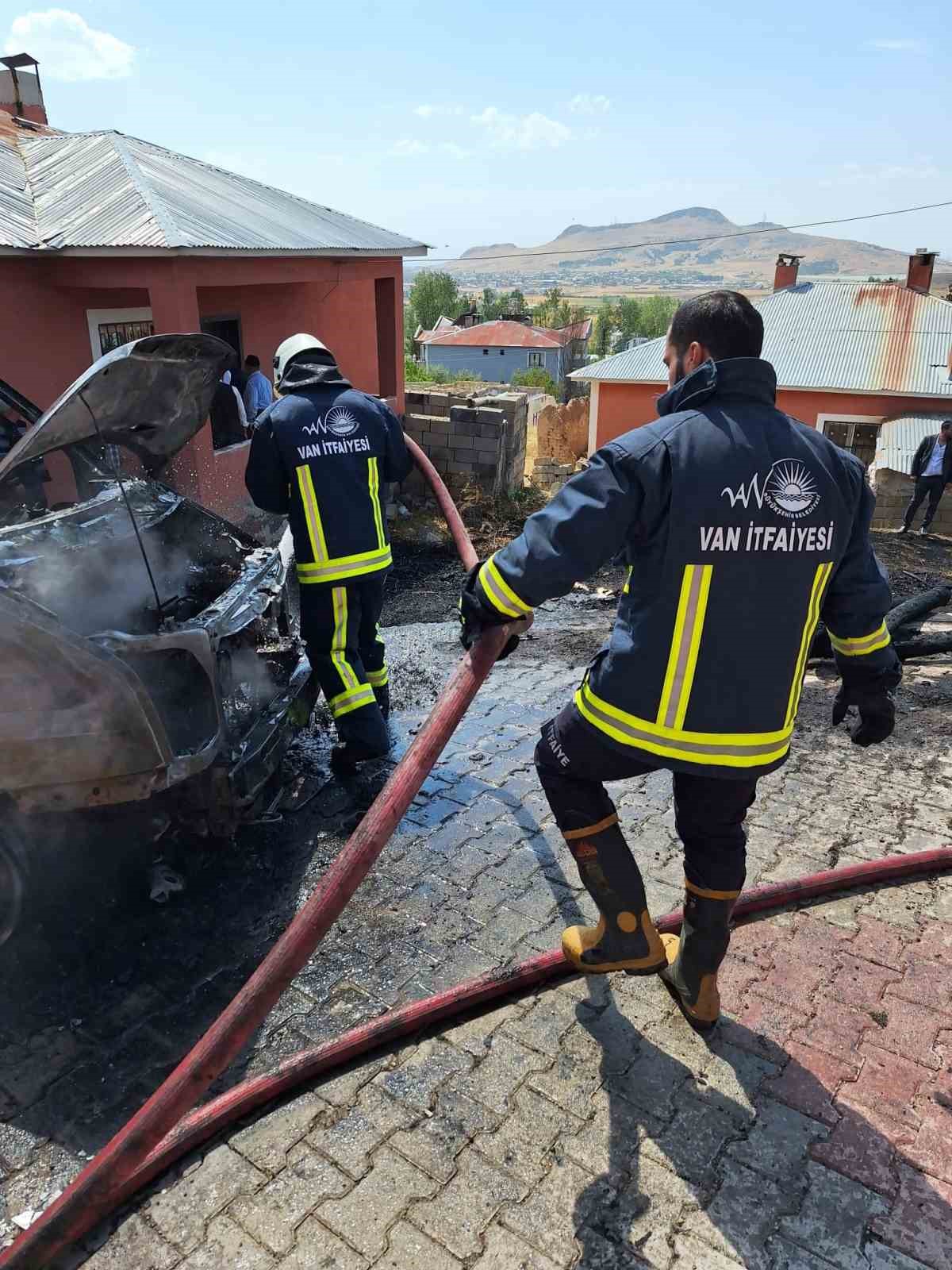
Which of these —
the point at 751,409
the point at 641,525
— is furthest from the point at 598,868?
the point at 751,409

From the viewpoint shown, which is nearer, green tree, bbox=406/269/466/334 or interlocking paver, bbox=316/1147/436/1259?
interlocking paver, bbox=316/1147/436/1259

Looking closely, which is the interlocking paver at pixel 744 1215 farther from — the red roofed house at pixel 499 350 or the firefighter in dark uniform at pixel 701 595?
the red roofed house at pixel 499 350

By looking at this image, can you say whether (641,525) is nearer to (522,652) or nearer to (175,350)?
(175,350)

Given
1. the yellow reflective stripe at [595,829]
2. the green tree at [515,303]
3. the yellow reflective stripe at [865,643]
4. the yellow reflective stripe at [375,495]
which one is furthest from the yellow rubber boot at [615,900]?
the green tree at [515,303]

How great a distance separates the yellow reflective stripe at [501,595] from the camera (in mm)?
2154

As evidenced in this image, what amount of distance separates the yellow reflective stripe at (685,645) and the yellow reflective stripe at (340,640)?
212 centimetres

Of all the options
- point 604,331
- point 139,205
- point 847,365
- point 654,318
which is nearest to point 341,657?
point 139,205

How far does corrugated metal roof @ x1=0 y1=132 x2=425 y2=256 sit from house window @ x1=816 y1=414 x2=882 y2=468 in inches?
511

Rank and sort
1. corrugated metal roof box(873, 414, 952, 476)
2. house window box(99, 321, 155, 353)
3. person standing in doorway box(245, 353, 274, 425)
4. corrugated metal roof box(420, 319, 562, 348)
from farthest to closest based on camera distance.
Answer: corrugated metal roof box(420, 319, 562, 348) → corrugated metal roof box(873, 414, 952, 476) → person standing in doorway box(245, 353, 274, 425) → house window box(99, 321, 155, 353)

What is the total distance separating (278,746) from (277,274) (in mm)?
8300

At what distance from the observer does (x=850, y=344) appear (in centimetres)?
2253

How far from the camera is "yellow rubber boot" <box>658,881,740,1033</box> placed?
2.40 meters

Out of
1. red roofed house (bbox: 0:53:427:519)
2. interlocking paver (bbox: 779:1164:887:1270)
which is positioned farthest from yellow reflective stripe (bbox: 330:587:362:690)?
red roofed house (bbox: 0:53:427:519)

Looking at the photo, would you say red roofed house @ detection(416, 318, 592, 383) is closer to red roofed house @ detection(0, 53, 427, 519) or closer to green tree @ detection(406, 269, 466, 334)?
green tree @ detection(406, 269, 466, 334)
